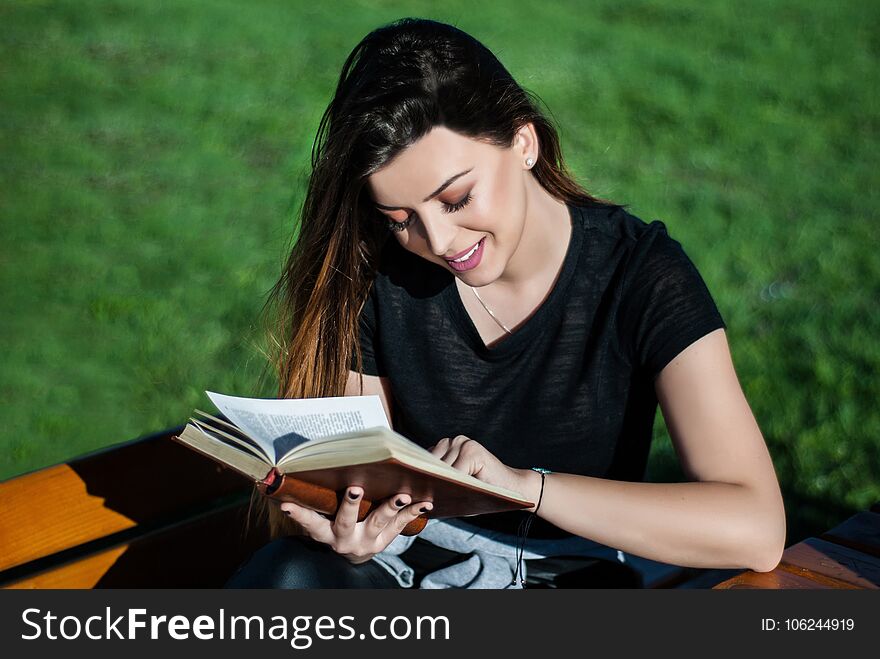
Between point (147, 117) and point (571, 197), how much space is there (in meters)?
5.84

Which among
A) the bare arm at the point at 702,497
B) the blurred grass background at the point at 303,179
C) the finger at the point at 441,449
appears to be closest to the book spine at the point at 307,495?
the finger at the point at 441,449

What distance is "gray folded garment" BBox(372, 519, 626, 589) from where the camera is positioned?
2627 millimetres

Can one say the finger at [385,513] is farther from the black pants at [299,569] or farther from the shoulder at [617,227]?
the shoulder at [617,227]

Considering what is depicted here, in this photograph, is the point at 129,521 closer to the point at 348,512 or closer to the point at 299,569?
the point at 299,569

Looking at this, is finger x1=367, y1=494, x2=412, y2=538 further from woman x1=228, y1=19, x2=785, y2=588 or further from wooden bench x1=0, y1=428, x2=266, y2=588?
wooden bench x1=0, y1=428, x2=266, y2=588

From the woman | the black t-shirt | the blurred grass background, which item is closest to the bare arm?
the woman

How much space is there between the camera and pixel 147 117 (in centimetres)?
791

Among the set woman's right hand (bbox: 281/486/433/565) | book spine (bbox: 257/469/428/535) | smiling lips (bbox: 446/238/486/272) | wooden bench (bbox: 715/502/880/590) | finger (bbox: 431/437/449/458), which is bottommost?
wooden bench (bbox: 715/502/880/590)

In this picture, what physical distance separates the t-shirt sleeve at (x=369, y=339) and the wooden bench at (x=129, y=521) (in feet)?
1.64

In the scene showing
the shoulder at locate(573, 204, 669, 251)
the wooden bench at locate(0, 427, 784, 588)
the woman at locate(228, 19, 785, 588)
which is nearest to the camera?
the woman at locate(228, 19, 785, 588)

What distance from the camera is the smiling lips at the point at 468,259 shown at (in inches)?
96.7

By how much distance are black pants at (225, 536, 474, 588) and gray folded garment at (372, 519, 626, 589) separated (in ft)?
0.42

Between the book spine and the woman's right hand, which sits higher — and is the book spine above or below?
above
